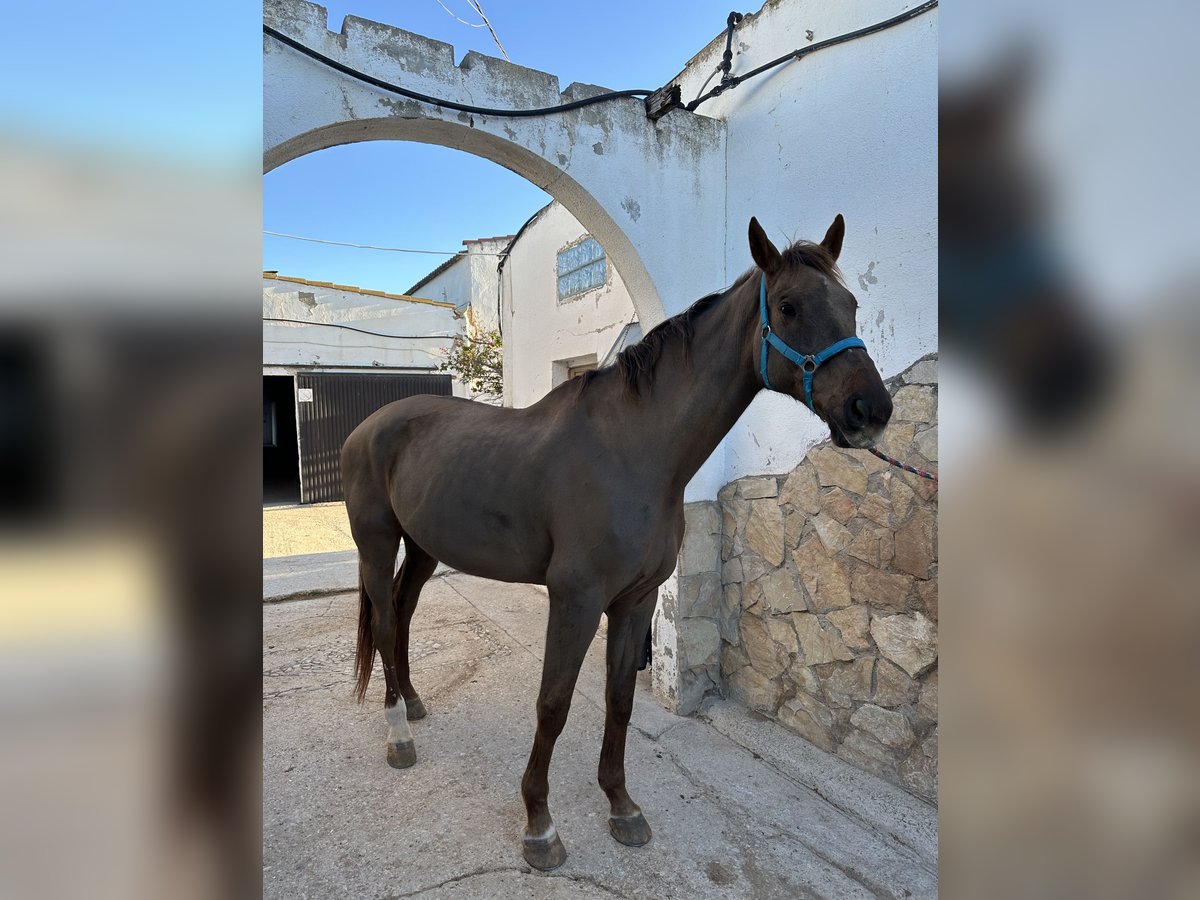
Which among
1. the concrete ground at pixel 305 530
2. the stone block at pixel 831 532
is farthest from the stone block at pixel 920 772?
the concrete ground at pixel 305 530

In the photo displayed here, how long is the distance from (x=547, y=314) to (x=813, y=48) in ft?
10.2

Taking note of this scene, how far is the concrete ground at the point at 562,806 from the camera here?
1.72m

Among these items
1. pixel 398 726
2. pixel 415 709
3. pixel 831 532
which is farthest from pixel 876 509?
pixel 415 709

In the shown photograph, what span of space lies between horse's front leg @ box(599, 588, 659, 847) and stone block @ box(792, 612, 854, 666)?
74cm

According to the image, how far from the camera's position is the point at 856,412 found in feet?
4.48

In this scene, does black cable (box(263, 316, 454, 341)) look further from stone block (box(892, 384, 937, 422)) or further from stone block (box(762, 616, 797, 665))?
stone block (box(892, 384, 937, 422))

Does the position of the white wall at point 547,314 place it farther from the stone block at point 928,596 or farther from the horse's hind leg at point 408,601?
the stone block at point 928,596

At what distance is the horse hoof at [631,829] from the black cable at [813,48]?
8.74 feet

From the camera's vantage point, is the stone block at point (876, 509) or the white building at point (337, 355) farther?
the white building at point (337, 355)

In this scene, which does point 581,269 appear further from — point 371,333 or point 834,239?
point 371,333
